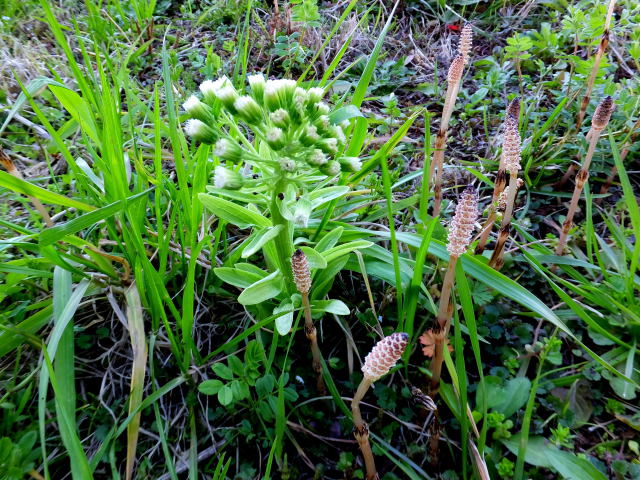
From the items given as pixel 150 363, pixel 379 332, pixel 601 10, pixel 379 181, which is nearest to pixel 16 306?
pixel 150 363

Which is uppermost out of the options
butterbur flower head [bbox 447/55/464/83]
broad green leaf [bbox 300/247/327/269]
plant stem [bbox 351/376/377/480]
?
butterbur flower head [bbox 447/55/464/83]

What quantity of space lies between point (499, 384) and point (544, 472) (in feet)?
1.12

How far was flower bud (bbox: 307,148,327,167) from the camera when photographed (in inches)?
62.1

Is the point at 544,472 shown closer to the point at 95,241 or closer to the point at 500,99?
the point at 95,241

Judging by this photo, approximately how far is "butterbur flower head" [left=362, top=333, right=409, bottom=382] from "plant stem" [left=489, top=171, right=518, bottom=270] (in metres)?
0.97

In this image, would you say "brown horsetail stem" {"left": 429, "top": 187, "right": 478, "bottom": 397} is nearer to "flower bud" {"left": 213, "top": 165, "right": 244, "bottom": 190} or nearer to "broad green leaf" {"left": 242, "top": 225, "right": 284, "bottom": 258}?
"broad green leaf" {"left": 242, "top": 225, "right": 284, "bottom": 258}

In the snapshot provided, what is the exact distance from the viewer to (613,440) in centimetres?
179

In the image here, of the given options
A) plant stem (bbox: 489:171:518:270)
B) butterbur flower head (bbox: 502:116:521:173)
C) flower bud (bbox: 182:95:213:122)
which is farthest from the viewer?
plant stem (bbox: 489:171:518:270)

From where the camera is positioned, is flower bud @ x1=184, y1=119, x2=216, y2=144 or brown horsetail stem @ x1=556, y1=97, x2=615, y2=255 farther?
brown horsetail stem @ x1=556, y1=97, x2=615, y2=255

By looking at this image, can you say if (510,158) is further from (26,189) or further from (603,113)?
(26,189)

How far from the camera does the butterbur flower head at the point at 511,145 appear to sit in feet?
5.73

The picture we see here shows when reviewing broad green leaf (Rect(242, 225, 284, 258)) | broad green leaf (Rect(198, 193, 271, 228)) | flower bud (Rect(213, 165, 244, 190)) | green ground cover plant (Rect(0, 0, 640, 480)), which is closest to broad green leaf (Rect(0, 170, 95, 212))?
green ground cover plant (Rect(0, 0, 640, 480))

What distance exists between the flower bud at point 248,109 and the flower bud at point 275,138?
0.10 metres

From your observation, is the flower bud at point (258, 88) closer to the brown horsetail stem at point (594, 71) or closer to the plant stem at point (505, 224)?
the plant stem at point (505, 224)
